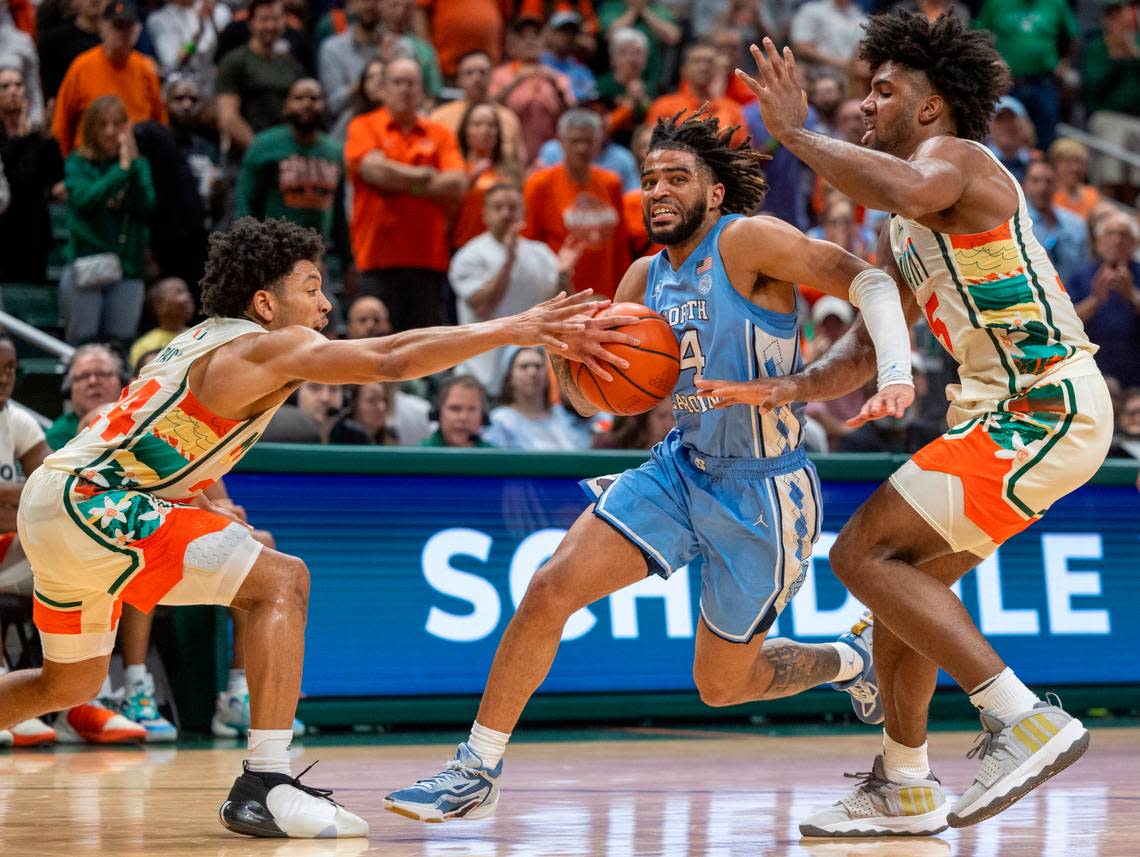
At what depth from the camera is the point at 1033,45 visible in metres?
14.7

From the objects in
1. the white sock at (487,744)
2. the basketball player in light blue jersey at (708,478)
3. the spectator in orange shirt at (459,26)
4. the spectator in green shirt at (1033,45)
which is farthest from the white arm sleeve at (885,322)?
the spectator in green shirt at (1033,45)

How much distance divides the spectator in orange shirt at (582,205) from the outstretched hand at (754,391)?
641 cm

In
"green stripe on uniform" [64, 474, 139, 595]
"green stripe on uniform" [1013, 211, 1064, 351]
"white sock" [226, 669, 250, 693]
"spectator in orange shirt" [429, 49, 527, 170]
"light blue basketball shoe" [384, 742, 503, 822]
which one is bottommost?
"white sock" [226, 669, 250, 693]

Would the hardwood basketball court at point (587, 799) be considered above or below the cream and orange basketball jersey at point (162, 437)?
below

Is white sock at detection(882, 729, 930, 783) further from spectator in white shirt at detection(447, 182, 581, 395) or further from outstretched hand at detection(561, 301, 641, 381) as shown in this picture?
spectator in white shirt at detection(447, 182, 581, 395)

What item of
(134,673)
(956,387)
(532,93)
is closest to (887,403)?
(956,387)

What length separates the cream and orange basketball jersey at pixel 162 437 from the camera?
17.6ft

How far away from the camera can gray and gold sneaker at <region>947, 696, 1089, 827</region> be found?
15.5 ft

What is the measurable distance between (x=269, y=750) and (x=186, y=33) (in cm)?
834

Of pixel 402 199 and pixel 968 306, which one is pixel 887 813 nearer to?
pixel 968 306

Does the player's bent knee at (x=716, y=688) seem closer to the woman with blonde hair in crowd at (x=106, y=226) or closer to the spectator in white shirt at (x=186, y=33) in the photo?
the woman with blonde hair in crowd at (x=106, y=226)

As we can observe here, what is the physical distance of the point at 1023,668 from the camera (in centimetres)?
930

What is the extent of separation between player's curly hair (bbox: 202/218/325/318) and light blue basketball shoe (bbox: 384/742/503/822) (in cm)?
167

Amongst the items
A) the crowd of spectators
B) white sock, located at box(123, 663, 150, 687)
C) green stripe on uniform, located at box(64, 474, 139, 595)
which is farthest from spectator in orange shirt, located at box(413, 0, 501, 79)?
green stripe on uniform, located at box(64, 474, 139, 595)
